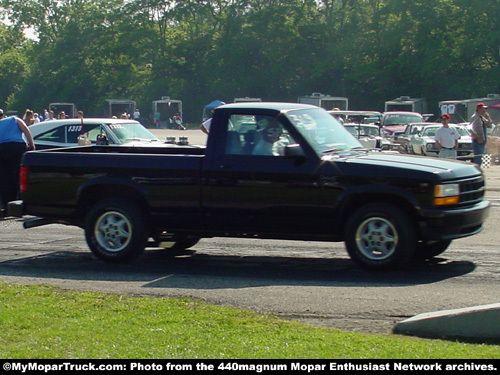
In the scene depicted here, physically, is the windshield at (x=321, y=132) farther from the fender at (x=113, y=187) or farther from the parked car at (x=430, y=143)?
the parked car at (x=430, y=143)

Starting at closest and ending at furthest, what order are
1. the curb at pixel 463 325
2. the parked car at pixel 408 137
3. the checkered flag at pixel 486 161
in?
the curb at pixel 463 325 → the checkered flag at pixel 486 161 → the parked car at pixel 408 137

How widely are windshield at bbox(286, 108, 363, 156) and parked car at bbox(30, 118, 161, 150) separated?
33.0 feet

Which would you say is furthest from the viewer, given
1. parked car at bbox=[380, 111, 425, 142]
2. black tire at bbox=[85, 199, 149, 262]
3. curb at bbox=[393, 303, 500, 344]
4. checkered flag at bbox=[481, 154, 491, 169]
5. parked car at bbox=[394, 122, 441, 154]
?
parked car at bbox=[380, 111, 425, 142]

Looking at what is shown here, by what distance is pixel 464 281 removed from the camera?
8016 mm

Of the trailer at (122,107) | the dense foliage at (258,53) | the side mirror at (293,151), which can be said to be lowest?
the side mirror at (293,151)

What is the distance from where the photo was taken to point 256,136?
9062 millimetres

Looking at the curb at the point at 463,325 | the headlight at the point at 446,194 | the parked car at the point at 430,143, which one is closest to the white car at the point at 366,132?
the parked car at the point at 430,143

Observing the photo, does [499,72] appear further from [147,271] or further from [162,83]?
[147,271]

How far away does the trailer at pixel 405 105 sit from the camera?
5944 cm

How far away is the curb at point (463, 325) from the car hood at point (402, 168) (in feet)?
8.15

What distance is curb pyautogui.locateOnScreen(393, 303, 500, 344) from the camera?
586 cm

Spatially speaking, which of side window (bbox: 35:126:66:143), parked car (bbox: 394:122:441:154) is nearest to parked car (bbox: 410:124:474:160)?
parked car (bbox: 394:122:441:154)

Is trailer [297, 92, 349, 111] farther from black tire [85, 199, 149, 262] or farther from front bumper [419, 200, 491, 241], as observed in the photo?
front bumper [419, 200, 491, 241]
